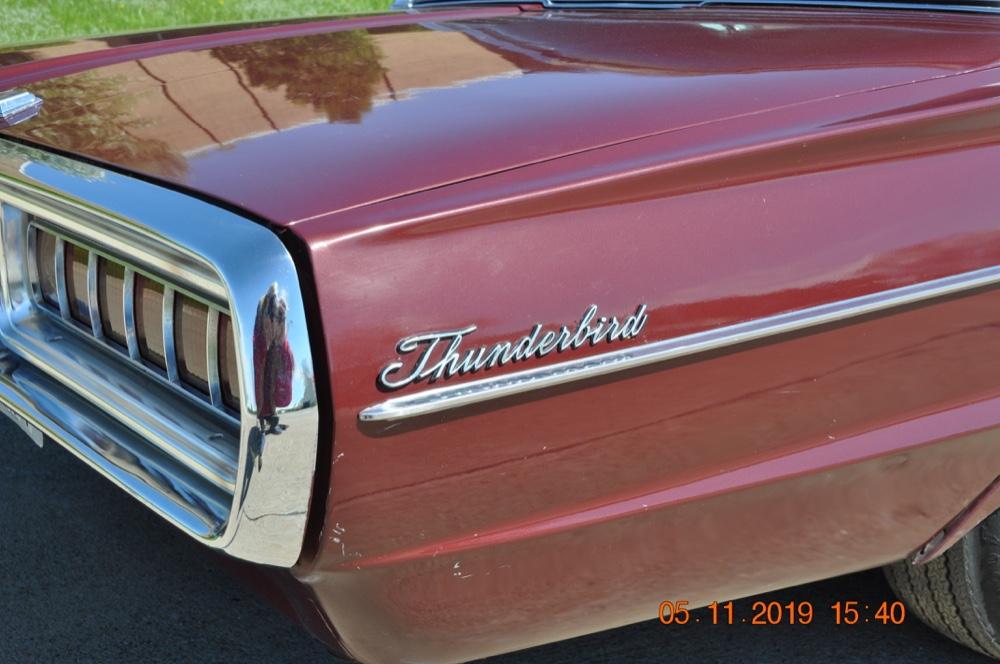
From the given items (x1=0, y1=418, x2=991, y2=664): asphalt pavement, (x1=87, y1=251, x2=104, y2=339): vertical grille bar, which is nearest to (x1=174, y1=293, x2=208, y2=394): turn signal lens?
(x1=87, y1=251, x2=104, y2=339): vertical grille bar

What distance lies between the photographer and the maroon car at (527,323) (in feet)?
4.85

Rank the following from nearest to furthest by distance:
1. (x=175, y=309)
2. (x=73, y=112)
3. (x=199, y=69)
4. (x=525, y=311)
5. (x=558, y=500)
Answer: (x=525, y=311), (x=558, y=500), (x=175, y=309), (x=73, y=112), (x=199, y=69)

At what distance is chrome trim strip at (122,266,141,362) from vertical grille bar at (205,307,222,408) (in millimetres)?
225

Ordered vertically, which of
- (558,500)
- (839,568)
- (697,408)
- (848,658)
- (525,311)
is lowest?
(848,658)

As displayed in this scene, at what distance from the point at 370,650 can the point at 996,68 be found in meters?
1.34

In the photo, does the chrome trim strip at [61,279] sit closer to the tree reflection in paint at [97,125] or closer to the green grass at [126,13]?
the tree reflection in paint at [97,125]

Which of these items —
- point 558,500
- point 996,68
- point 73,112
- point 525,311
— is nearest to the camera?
point 525,311

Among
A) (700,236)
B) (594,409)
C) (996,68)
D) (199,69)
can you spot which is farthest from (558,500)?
(199,69)

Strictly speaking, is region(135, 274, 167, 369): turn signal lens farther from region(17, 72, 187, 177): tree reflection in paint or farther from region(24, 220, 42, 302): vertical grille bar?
region(24, 220, 42, 302): vertical grille bar

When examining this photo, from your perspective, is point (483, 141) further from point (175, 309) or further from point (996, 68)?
point (996, 68)

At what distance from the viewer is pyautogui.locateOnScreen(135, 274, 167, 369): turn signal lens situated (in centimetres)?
177

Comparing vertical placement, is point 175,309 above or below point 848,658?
above

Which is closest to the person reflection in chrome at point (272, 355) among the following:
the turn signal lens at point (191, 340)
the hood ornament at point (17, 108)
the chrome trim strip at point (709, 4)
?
the turn signal lens at point (191, 340)

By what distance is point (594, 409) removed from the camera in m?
1.58
